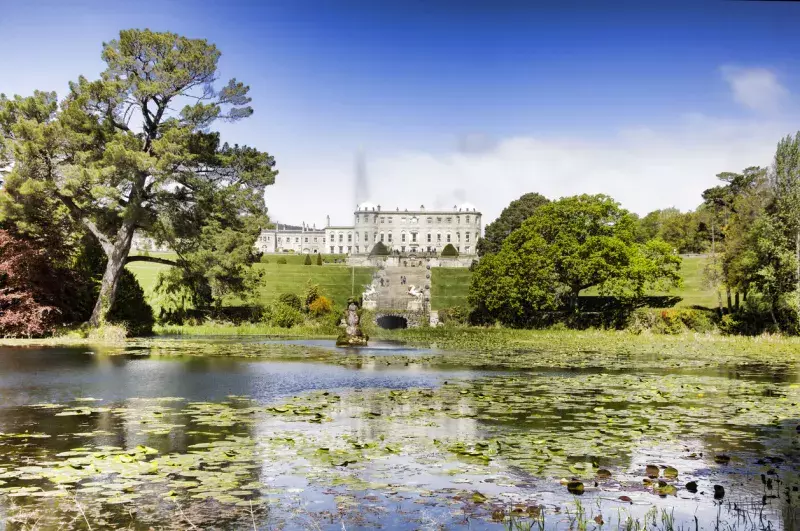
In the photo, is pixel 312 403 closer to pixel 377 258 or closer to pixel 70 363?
pixel 70 363

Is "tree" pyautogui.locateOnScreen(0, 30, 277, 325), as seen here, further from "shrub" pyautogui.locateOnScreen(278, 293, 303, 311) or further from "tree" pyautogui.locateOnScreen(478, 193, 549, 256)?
"tree" pyautogui.locateOnScreen(478, 193, 549, 256)

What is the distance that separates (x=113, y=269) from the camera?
37875 millimetres

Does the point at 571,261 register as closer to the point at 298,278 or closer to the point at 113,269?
the point at 298,278

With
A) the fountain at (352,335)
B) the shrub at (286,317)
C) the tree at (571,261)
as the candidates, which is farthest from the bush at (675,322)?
the shrub at (286,317)

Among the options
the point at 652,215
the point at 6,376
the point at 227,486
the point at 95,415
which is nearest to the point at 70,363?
the point at 6,376

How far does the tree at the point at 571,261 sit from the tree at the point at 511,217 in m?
45.4

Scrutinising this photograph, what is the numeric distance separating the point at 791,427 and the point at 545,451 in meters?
4.93

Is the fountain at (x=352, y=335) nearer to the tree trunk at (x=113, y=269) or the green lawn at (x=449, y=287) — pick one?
the tree trunk at (x=113, y=269)

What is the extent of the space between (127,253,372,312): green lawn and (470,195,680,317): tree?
1766cm

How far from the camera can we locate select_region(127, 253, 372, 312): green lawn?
68312 millimetres

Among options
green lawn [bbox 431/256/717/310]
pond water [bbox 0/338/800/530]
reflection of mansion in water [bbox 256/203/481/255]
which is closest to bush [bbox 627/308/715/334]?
green lawn [bbox 431/256/717/310]

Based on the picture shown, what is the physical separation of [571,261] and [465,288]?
25.4 meters

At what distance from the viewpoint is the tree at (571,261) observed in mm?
Answer: 55031

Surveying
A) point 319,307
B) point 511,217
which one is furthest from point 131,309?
point 511,217
